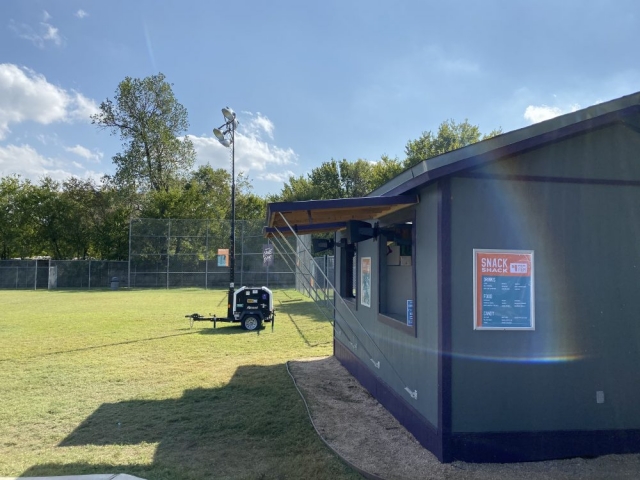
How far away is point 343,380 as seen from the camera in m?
7.14

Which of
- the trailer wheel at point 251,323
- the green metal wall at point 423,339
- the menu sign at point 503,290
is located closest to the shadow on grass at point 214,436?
the green metal wall at point 423,339

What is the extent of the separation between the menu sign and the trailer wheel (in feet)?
29.9

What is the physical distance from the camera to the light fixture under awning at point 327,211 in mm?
4402

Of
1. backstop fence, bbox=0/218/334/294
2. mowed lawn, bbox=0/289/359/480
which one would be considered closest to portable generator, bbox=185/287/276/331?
mowed lawn, bbox=0/289/359/480

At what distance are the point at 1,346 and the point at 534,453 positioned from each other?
34.9 feet

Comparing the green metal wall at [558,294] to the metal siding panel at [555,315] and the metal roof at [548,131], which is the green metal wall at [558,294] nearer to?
the metal siding panel at [555,315]

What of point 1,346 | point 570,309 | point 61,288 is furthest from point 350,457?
point 61,288

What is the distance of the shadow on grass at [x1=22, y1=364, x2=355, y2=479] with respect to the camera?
4.01m

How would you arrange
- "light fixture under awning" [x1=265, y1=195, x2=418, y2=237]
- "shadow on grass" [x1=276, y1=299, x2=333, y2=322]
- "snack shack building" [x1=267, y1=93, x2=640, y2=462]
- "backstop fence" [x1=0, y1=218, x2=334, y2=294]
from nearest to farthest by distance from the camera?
1. "snack shack building" [x1=267, y1=93, x2=640, y2=462]
2. "light fixture under awning" [x1=265, y1=195, x2=418, y2=237]
3. "shadow on grass" [x1=276, y1=299, x2=333, y2=322]
4. "backstop fence" [x1=0, y1=218, x2=334, y2=294]

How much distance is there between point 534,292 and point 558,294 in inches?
Answer: 9.5

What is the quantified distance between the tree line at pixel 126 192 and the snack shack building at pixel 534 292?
31765 millimetres

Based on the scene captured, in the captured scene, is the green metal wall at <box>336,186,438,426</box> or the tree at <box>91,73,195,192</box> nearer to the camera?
the green metal wall at <box>336,186,438,426</box>

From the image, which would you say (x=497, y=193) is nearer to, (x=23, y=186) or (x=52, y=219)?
(x=52, y=219)

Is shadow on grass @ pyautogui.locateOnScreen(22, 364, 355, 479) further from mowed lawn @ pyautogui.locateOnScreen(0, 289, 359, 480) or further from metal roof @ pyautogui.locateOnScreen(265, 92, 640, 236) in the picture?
metal roof @ pyautogui.locateOnScreen(265, 92, 640, 236)
